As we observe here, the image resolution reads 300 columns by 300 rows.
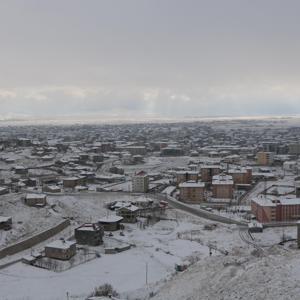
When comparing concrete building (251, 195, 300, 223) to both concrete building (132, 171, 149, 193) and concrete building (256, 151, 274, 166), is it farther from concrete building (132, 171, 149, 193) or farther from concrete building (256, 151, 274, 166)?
concrete building (256, 151, 274, 166)

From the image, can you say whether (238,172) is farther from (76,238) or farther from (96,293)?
(96,293)

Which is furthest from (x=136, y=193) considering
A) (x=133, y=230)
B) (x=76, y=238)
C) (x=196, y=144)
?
(x=196, y=144)

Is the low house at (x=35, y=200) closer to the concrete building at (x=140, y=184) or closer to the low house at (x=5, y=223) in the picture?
the low house at (x=5, y=223)

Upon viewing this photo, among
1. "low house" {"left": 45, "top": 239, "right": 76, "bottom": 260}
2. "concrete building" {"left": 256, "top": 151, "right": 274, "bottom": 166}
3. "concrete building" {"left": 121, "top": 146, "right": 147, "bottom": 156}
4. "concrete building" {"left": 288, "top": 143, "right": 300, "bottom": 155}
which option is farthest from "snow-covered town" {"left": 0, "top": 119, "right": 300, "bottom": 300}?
"concrete building" {"left": 121, "top": 146, "right": 147, "bottom": 156}

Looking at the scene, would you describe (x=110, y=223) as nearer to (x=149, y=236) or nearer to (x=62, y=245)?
(x=149, y=236)

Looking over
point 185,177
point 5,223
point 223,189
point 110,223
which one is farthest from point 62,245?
point 185,177

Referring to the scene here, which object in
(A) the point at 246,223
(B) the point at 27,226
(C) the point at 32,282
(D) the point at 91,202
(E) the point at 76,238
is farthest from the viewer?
(D) the point at 91,202
